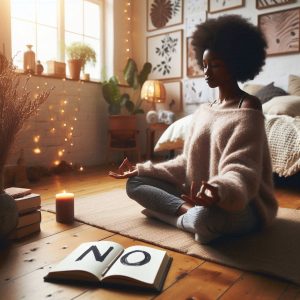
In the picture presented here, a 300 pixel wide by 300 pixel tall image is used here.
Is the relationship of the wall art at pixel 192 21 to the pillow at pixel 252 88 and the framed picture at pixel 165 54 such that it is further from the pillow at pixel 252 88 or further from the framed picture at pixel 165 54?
the pillow at pixel 252 88

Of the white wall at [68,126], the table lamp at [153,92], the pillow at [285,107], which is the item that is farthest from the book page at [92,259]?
the table lamp at [153,92]

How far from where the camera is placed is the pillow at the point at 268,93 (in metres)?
3.25

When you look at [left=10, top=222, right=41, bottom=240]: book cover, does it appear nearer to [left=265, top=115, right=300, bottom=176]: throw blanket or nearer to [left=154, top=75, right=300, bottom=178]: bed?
[left=154, top=75, right=300, bottom=178]: bed

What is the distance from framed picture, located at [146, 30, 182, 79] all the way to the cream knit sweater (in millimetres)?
2782

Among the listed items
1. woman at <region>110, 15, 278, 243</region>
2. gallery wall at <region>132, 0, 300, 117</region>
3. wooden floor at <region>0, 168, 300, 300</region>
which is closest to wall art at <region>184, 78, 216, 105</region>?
gallery wall at <region>132, 0, 300, 117</region>

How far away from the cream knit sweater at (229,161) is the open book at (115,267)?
285mm

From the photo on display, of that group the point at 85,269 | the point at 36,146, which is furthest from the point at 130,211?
the point at 36,146

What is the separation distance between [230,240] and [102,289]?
0.59 metres

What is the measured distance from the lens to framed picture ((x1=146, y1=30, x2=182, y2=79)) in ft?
14.0

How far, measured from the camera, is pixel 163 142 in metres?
3.13

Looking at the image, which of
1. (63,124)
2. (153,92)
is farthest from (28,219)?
(153,92)

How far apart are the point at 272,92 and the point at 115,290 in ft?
9.00

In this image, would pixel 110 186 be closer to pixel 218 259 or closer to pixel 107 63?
pixel 218 259

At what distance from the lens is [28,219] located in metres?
1.50
